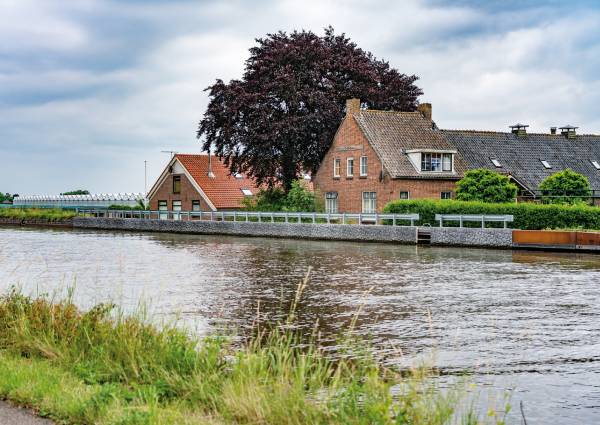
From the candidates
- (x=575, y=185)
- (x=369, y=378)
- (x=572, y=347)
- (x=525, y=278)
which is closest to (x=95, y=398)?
(x=369, y=378)

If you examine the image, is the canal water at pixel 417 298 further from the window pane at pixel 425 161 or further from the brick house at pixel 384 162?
the window pane at pixel 425 161

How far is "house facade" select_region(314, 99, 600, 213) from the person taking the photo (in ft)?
173

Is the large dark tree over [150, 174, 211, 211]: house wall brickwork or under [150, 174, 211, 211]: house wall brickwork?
over

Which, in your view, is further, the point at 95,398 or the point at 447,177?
the point at 447,177

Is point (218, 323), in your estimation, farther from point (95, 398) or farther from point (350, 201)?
point (350, 201)

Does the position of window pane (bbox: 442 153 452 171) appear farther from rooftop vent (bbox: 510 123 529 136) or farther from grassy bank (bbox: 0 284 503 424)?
grassy bank (bbox: 0 284 503 424)

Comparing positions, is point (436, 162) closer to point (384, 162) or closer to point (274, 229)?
point (384, 162)

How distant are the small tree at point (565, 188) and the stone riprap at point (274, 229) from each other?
1278 centimetres

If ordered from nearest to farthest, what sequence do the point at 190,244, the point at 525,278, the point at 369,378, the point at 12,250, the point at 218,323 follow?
the point at 369,378 → the point at 218,323 → the point at 525,278 → the point at 12,250 → the point at 190,244

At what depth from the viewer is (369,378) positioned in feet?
23.4

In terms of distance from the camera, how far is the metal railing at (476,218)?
1481 inches

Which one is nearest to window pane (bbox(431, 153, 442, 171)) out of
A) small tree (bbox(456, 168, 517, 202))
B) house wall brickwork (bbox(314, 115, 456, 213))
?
house wall brickwork (bbox(314, 115, 456, 213))

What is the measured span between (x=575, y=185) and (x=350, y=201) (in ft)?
50.6

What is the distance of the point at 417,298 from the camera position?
18.4 m
